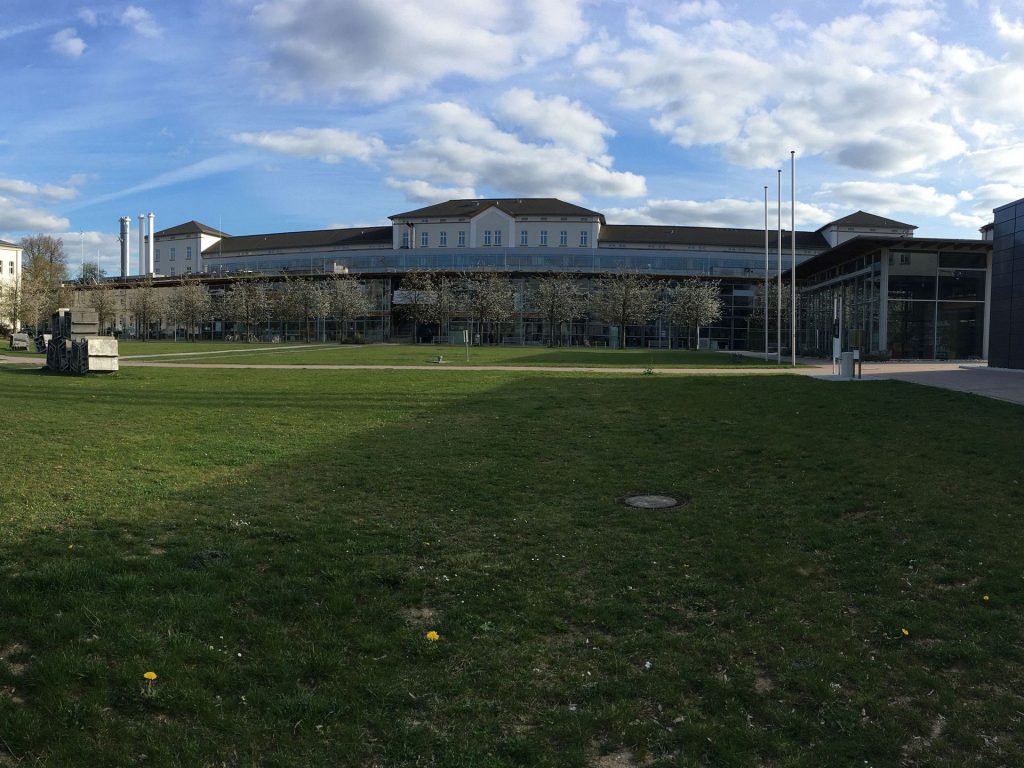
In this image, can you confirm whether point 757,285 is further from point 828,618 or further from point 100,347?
point 828,618

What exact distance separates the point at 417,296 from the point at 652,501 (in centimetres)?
7875

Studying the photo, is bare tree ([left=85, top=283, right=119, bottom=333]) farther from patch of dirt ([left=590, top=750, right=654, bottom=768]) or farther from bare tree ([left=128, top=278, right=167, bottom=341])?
patch of dirt ([left=590, top=750, right=654, bottom=768])

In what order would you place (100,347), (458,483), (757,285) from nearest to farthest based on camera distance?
(458,483)
(100,347)
(757,285)

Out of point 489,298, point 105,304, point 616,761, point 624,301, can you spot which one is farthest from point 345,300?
point 616,761

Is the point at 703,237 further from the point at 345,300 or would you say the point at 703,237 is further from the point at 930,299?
the point at 930,299

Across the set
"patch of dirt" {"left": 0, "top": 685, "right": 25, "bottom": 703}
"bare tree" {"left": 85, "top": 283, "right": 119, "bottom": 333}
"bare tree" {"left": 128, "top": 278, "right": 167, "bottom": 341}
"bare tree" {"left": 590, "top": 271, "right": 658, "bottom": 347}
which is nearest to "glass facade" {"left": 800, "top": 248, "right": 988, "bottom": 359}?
"bare tree" {"left": 590, "top": 271, "right": 658, "bottom": 347}

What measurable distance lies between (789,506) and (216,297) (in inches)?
3997

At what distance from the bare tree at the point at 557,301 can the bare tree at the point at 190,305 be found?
43.1 m

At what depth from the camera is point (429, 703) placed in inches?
163

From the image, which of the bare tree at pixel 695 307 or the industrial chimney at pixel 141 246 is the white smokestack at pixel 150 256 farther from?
the bare tree at pixel 695 307

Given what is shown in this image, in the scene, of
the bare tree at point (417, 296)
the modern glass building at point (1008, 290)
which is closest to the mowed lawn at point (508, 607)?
the modern glass building at point (1008, 290)

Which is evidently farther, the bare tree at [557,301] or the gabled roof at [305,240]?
the gabled roof at [305,240]

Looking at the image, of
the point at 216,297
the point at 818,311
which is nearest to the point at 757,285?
the point at 818,311

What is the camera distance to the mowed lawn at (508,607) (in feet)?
12.6
